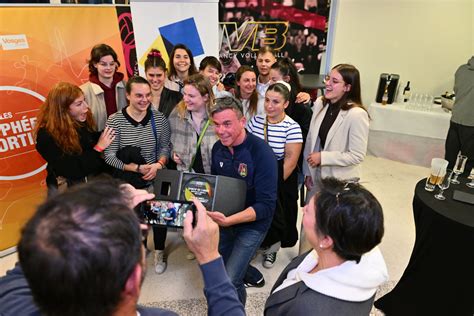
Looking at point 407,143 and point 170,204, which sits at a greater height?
point 170,204

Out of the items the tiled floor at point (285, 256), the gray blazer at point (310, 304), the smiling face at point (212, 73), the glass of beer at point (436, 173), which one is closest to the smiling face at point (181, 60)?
the smiling face at point (212, 73)

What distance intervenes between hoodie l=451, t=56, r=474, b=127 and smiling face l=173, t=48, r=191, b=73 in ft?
9.32

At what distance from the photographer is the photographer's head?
3.89 feet

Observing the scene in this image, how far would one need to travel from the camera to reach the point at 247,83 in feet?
9.73

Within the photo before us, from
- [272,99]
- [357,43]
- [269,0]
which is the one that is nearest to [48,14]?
[272,99]

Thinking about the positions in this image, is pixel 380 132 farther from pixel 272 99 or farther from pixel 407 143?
pixel 272 99

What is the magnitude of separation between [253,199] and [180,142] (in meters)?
0.85

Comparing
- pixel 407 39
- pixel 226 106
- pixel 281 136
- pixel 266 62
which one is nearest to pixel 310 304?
pixel 226 106

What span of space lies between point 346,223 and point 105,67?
2.30m

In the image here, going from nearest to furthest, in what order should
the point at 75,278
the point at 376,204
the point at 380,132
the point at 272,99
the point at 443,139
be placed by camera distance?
the point at 75,278 < the point at 376,204 < the point at 272,99 < the point at 443,139 < the point at 380,132

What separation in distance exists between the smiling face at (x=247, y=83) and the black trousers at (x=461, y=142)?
2381mm

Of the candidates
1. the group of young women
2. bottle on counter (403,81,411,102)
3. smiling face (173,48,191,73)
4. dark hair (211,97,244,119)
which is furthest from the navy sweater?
bottle on counter (403,81,411,102)

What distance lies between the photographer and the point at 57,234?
24.8 inches

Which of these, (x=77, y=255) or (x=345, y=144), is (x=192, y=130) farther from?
(x=77, y=255)
